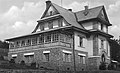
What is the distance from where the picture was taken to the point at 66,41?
38.9 m

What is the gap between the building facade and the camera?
3762 cm

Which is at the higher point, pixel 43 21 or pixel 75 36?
pixel 43 21

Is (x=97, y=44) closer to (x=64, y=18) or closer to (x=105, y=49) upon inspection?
(x=105, y=49)

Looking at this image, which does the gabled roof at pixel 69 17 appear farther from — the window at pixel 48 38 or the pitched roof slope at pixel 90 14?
the window at pixel 48 38

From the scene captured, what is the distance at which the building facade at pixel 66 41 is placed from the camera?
37625 mm

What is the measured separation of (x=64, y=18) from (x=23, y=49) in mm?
10051

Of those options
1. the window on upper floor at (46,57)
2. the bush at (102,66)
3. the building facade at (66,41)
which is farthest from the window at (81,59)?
the window on upper floor at (46,57)

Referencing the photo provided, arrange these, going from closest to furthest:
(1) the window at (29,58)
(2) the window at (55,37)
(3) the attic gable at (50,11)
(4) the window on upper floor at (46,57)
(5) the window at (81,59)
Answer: (2) the window at (55,37)
(4) the window on upper floor at (46,57)
(1) the window at (29,58)
(5) the window at (81,59)
(3) the attic gable at (50,11)

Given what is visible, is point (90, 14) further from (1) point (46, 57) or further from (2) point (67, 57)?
(1) point (46, 57)

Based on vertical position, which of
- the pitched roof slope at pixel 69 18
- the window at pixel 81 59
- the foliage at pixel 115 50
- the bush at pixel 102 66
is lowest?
the bush at pixel 102 66

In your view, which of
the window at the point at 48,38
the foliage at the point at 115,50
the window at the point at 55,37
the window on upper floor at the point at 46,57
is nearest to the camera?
the window at the point at 55,37

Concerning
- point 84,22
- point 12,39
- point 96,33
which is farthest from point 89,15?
point 12,39

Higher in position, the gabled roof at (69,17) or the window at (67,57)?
the gabled roof at (69,17)

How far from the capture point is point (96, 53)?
141 ft
